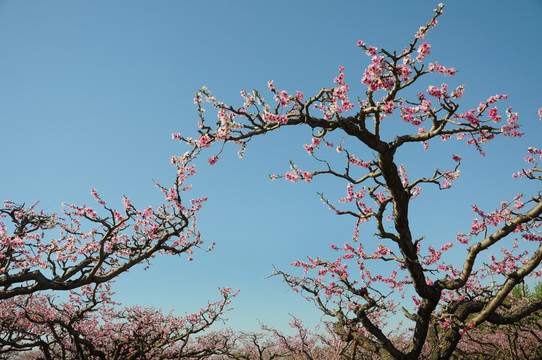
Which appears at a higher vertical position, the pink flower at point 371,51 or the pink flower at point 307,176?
the pink flower at point 371,51

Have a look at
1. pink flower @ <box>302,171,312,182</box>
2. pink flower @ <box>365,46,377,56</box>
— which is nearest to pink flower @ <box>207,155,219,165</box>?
pink flower @ <box>302,171,312,182</box>

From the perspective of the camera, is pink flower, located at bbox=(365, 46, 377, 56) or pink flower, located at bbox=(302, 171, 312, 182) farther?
pink flower, located at bbox=(302, 171, 312, 182)

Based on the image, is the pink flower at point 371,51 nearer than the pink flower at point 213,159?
Yes

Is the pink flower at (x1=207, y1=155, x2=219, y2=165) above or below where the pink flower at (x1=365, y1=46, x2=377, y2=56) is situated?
below

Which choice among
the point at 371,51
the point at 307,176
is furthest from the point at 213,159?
the point at 371,51

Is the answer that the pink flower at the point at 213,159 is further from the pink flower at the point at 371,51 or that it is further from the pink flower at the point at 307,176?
the pink flower at the point at 371,51

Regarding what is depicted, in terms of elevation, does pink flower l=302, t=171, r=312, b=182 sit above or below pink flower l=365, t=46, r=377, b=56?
below

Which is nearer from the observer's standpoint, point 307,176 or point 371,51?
point 371,51

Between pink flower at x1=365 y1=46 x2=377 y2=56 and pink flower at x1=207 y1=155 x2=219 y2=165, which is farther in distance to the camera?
pink flower at x1=207 y1=155 x2=219 y2=165

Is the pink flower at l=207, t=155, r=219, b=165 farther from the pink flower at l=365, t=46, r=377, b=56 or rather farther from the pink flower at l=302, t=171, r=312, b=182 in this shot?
the pink flower at l=365, t=46, r=377, b=56

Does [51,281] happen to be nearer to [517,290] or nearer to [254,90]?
[254,90]

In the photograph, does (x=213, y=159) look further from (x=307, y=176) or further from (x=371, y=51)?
(x=371, y=51)

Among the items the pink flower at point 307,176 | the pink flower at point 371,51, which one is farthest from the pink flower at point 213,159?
the pink flower at point 371,51

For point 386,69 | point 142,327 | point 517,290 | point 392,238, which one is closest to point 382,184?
point 392,238
